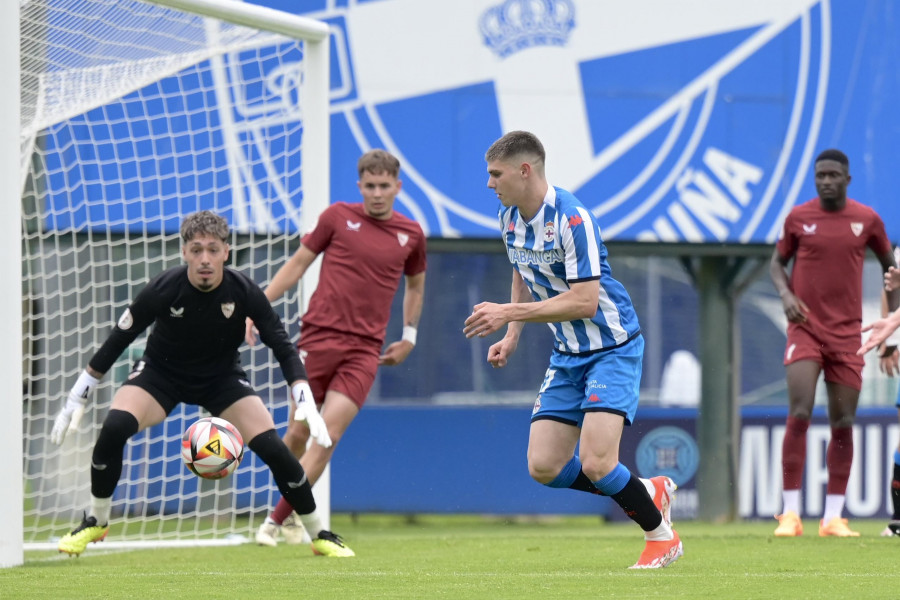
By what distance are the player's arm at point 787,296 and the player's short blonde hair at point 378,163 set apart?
8.55 feet

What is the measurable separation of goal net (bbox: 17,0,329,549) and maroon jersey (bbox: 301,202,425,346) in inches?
30.9

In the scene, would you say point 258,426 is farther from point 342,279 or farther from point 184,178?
point 184,178

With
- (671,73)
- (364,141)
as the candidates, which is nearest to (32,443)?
(364,141)

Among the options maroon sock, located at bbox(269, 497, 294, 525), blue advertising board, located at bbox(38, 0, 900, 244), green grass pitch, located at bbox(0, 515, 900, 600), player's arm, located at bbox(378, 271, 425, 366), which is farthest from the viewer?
blue advertising board, located at bbox(38, 0, 900, 244)

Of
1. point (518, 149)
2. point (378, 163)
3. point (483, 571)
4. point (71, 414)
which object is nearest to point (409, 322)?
point (378, 163)

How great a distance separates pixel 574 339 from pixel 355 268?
2427 mm

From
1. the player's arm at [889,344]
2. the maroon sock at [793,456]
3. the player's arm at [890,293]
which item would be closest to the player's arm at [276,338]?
the maroon sock at [793,456]

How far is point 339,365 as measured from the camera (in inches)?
317

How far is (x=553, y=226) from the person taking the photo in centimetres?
582

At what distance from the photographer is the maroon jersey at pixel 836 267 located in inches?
336

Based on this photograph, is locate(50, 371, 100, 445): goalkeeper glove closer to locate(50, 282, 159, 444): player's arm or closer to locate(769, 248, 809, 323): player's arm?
locate(50, 282, 159, 444): player's arm

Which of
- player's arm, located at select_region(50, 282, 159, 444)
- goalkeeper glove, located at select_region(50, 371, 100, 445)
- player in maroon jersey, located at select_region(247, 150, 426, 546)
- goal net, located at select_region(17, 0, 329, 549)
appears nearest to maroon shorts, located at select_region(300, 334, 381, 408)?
player in maroon jersey, located at select_region(247, 150, 426, 546)

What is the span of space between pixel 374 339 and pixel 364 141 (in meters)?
3.71

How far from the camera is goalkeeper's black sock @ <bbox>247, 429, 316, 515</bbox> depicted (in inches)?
271
